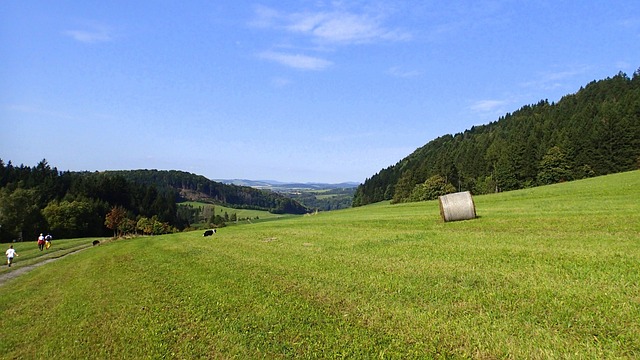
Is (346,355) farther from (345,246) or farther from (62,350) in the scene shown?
(345,246)

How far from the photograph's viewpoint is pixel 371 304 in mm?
9625

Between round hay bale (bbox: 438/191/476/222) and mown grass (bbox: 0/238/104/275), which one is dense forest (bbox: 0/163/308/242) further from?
round hay bale (bbox: 438/191/476/222)

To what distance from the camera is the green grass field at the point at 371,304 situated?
7.11 metres

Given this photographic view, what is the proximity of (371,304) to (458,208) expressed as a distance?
1839 cm

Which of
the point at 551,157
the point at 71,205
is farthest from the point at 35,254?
the point at 551,157

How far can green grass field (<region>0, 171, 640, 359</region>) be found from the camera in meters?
7.11

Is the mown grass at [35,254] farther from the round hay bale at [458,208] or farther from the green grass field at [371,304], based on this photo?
the round hay bale at [458,208]

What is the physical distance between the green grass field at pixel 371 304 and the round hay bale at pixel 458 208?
273 inches

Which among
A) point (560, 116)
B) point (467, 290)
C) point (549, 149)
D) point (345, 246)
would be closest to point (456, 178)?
point (549, 149)

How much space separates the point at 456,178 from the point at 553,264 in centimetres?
12138

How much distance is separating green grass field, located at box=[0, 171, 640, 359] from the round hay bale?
6.94 m

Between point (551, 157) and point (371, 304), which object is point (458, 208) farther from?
point (551, 157)

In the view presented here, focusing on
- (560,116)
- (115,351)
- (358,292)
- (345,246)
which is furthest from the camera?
(560,116)

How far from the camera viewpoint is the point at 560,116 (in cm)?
12431
